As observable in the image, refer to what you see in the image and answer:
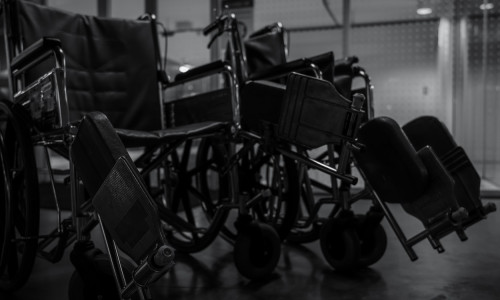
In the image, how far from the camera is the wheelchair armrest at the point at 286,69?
63.6 inches

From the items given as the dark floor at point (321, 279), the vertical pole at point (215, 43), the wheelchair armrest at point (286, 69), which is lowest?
the dark floor at point (321, 279)

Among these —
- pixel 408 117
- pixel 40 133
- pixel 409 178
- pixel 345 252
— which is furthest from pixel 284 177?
pixel 408 117

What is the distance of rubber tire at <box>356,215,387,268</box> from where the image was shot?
1.74 m

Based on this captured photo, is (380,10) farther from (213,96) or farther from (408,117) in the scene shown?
(213,96)

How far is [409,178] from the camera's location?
1.44 m

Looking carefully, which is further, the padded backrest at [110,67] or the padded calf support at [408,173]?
the padded backrest at [110,67]

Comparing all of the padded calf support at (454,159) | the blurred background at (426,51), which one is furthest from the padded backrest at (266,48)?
the blurred background at (426,51)

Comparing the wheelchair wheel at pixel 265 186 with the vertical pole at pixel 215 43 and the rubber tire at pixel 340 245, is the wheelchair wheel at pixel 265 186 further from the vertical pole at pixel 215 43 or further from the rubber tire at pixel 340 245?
the vertical pole at pixel 215 43

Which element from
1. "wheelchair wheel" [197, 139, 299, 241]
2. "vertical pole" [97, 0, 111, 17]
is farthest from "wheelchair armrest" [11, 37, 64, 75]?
"vertical pole" [97, 0, 111, 17]

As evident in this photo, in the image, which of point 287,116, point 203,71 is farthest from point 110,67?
point 287,116

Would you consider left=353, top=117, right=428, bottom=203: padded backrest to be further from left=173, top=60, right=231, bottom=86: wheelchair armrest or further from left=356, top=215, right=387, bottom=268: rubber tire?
left=173, top=60, right=231, bottom=86: wheelchair armrest

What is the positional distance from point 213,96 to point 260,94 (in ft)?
1.27

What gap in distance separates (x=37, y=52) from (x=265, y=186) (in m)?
1.01

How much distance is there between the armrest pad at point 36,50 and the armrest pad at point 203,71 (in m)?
0.59
